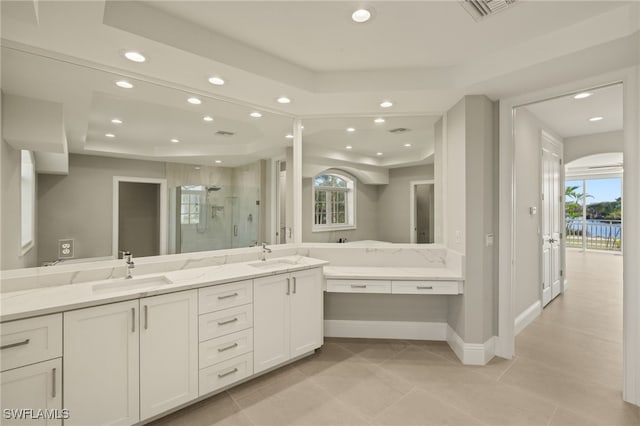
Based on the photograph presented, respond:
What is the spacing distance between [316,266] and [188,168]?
1.51 meters

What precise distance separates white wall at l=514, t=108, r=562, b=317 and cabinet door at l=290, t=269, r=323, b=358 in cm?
235

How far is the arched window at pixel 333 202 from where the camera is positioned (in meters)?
3.20

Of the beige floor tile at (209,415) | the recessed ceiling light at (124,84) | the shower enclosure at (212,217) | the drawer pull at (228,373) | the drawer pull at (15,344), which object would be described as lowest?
the beige floor tile at (209,415)

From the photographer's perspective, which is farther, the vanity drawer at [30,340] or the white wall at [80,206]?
the white wall at [80,206]

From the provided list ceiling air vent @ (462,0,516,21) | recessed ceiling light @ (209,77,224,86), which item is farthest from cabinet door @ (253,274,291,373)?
ceiling air vent @ (462,0,516,21)

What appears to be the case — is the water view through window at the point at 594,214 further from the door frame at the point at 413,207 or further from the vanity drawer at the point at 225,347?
the vanity drawer at the point at 225,347

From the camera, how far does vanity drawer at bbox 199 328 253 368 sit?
6.74 feet

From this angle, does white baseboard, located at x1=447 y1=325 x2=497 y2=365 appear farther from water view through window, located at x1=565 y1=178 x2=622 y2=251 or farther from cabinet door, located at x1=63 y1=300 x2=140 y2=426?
water view through window, located at x1=565 y1=178 x2=622 y2=251

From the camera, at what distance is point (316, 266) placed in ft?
8.92

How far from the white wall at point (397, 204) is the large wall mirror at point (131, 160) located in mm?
1299

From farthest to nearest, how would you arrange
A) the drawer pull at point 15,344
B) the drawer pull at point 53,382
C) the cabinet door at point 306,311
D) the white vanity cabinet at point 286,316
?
1. the cabinet door at point 306,311
2. the white vanity cabinet at point 286,316
3. the drawer pull at point 53,382
4. the drawer pull at point 15,344

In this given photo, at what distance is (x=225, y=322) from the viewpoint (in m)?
2.15

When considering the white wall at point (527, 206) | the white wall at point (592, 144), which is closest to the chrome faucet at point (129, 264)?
the white wall at point (527, 206)

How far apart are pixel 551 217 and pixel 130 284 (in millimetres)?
5379
